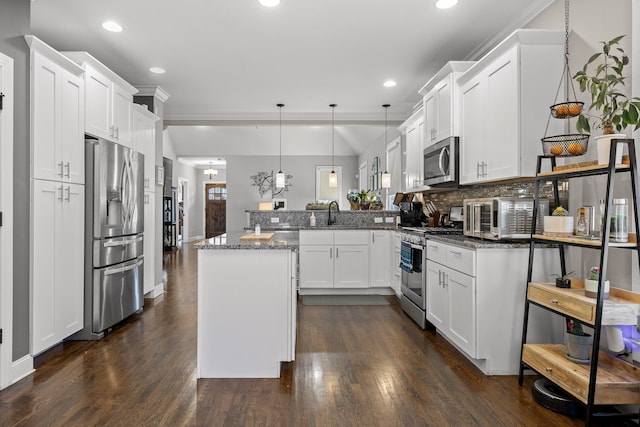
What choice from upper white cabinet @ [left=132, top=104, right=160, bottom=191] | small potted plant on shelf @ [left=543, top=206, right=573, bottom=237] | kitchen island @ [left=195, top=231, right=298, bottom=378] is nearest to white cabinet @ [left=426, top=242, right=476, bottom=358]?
small potted plant on shelf @ [left=543, top=206, right=573, bottom=237]

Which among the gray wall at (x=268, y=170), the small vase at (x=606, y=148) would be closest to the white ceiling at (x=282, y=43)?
the small vase at (x=606, y=148)

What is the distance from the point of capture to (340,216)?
5852mm

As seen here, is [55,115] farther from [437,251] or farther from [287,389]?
[437,251]

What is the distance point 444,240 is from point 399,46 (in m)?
1.88

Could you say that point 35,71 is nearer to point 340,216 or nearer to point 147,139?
point 147,139

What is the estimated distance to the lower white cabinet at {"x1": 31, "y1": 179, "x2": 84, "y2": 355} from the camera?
2.72 m

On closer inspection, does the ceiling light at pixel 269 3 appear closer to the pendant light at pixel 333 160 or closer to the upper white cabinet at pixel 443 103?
the upper white cabinet at pixel 443 103

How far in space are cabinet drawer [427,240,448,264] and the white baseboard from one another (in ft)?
9.86

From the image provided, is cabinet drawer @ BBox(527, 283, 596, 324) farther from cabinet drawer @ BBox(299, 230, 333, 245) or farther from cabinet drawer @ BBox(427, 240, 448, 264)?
cabinet drawer @ BBox(299, 230, 333, 245)

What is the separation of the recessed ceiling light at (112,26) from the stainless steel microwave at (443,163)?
9.72ft

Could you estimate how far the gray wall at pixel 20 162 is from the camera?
100.0 inches

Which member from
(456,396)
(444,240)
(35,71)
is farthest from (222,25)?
(456,396)

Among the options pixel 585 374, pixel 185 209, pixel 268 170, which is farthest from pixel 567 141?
pixel 185 209

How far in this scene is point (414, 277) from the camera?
3975 millimetres
